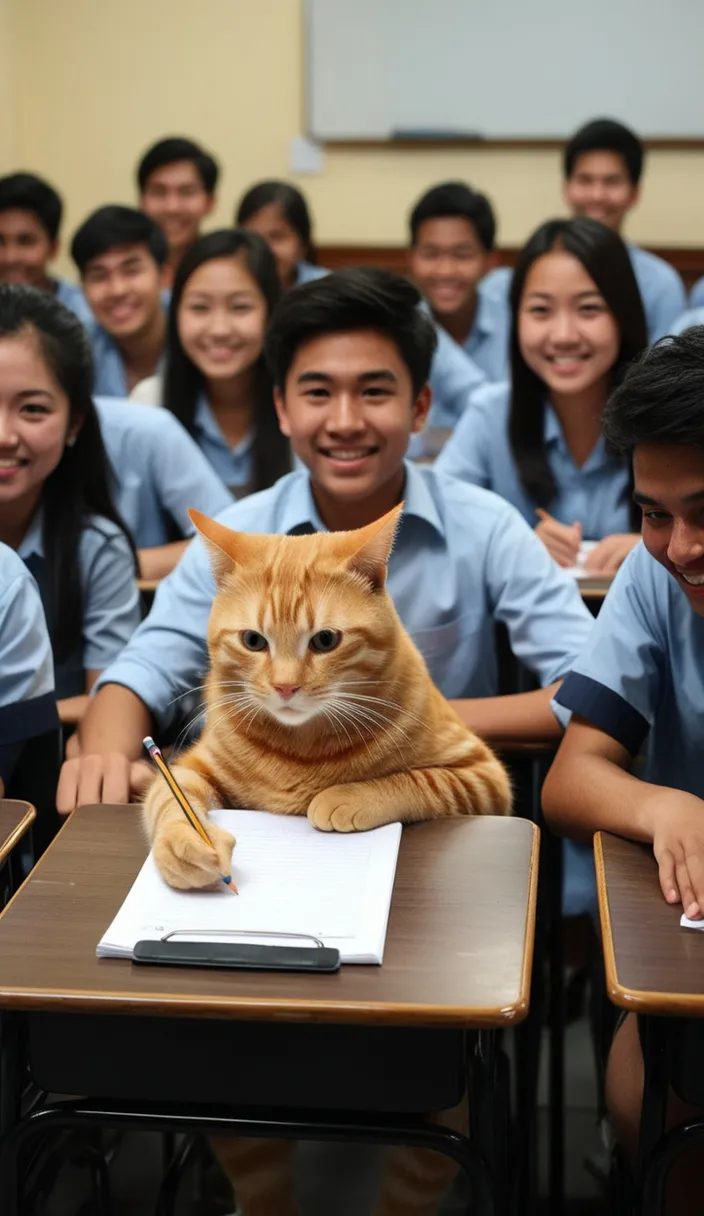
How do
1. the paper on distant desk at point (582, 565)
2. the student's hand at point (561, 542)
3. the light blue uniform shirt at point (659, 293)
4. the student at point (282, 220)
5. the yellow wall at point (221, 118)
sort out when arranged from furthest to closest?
1. the yellow wall at point (221, 118)
2. the student at point (282, 220)
3. the light blue uniform shirt at point (659, 293)
4. the student's hand at point (561, 542)
5. the paper on distant desk at point (582, 565)

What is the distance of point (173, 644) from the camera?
2006 mm

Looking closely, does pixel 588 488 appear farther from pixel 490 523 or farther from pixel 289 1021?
pixel 289 1021

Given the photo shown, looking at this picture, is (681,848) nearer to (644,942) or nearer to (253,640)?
(644,942)

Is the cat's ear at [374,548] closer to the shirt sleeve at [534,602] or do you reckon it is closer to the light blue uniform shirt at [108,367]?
the shirt sleeve at [534,602]

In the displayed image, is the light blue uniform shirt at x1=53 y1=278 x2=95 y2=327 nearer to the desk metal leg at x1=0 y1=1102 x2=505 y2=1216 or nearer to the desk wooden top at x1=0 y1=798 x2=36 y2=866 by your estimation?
the desk wooden top at x1=0 y1=798 x2=36 y2=866

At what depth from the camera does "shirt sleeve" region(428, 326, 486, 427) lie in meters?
4.65

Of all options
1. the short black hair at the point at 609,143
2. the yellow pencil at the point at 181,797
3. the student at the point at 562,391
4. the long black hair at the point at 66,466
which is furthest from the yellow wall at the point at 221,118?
the yellow pencil at the point at 181,797

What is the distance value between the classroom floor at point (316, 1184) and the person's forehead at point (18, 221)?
3410 mm

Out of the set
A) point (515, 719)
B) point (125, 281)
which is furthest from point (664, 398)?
point (125, 281)

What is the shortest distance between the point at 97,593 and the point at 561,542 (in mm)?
924

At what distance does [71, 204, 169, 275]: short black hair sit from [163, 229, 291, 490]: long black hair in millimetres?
688

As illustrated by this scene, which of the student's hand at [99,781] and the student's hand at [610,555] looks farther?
the student's hand at [610,555]

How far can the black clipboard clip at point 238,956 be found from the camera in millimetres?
1154

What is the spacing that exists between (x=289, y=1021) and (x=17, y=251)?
4.05 metres
